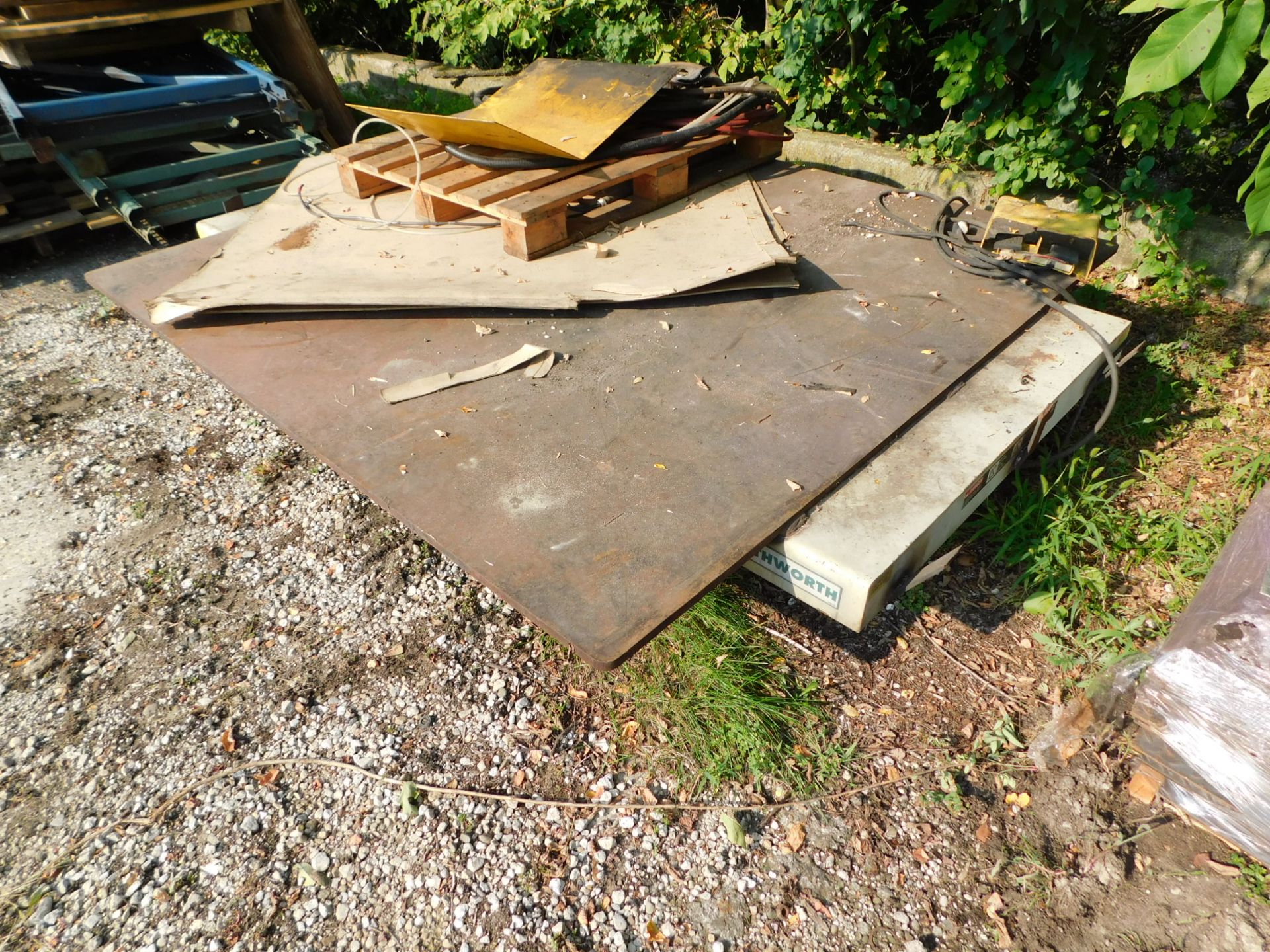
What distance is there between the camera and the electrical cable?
2.47m

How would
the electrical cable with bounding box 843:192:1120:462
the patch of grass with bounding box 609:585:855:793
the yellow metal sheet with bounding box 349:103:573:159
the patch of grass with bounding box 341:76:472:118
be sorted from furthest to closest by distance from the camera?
the patch of grass with bounding box 341:76:472:118 < the yellow metal sheet with bounding box 349:103:573:159 < the electrical cable with bounding box 843:192:1120:462 < the patch of grass with bounding box 609:585:855:793

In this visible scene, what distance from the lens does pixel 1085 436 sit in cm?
257

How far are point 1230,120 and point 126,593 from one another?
17.7 feet

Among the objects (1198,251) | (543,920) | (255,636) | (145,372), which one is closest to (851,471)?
(543,920)

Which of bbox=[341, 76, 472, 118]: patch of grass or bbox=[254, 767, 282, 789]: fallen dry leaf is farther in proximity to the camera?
bbox=[341, 76, 472, 118]: patch of grass

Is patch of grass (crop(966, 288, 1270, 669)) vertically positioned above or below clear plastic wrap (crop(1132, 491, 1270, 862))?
below

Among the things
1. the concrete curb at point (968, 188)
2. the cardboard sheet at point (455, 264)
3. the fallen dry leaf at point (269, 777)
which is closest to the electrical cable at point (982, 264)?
the cardboard sheet at point (455, 264)

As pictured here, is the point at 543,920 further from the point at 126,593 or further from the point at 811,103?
the point at 811,103

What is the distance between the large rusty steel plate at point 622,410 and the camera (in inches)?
68.7

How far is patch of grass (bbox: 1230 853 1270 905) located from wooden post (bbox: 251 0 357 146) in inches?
252

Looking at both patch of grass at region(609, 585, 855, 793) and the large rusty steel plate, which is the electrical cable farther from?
patch of grass at region(609, 585, 855, 793)

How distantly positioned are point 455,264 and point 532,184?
0.42 metres

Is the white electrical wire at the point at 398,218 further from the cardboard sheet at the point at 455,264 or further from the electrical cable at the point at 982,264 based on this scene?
the electrical cable at the point at 982,264

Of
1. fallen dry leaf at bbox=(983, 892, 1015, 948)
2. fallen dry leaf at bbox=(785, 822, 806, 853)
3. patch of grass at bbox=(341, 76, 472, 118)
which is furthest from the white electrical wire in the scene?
patch of grass at bbox=(341, 76, 472, 118)
